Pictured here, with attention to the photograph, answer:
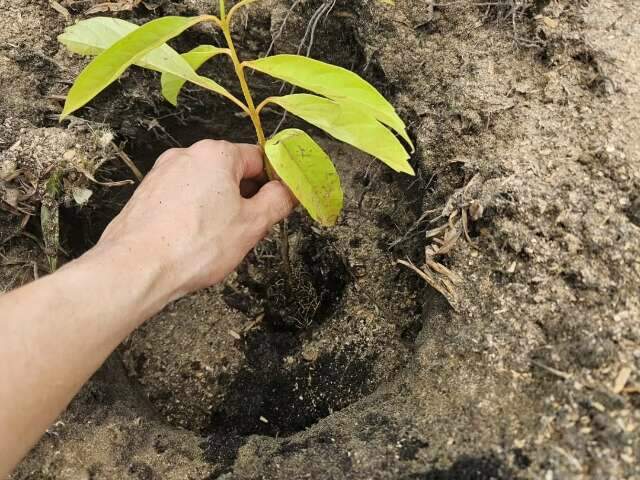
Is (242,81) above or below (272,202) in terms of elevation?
above

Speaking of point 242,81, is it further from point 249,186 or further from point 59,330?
point 59,330

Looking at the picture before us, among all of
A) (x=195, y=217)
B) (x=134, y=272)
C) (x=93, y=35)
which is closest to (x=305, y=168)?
(x=195, y=217)

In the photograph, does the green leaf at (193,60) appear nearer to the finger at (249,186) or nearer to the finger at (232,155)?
the finger at (232,155)

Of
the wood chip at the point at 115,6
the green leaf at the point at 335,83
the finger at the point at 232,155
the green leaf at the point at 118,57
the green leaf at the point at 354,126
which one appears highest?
the green leaf at the point at 118,57

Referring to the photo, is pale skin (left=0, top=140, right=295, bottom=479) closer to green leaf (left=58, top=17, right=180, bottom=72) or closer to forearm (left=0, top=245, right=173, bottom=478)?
forearm (left=0, top=245, right=173, bottom=478)

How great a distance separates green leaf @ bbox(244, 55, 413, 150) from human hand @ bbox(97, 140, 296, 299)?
22cm

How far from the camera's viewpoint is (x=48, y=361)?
0.80 metres

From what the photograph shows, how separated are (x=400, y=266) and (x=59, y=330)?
0.71 m

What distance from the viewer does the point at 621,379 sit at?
0.82 meters

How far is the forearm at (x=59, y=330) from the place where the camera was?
0.78 meters

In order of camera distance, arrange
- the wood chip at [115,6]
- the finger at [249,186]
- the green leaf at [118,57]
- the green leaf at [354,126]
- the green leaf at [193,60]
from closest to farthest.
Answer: the green leaf at [118,57] < the green leaf at [354,126] < the green leaf at [193,60] < the finger at [249,186] < the wood chip at [115,6]

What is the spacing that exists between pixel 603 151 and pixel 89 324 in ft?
2.84

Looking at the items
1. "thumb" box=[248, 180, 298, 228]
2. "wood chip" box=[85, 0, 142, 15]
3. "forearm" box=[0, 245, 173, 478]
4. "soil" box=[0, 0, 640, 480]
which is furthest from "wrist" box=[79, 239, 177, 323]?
"wood chip" box=[85, 0, 142, 15]

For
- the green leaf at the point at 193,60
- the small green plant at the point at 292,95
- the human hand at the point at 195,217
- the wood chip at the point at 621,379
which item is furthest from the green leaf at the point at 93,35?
the wood chip at the point at 621,379
